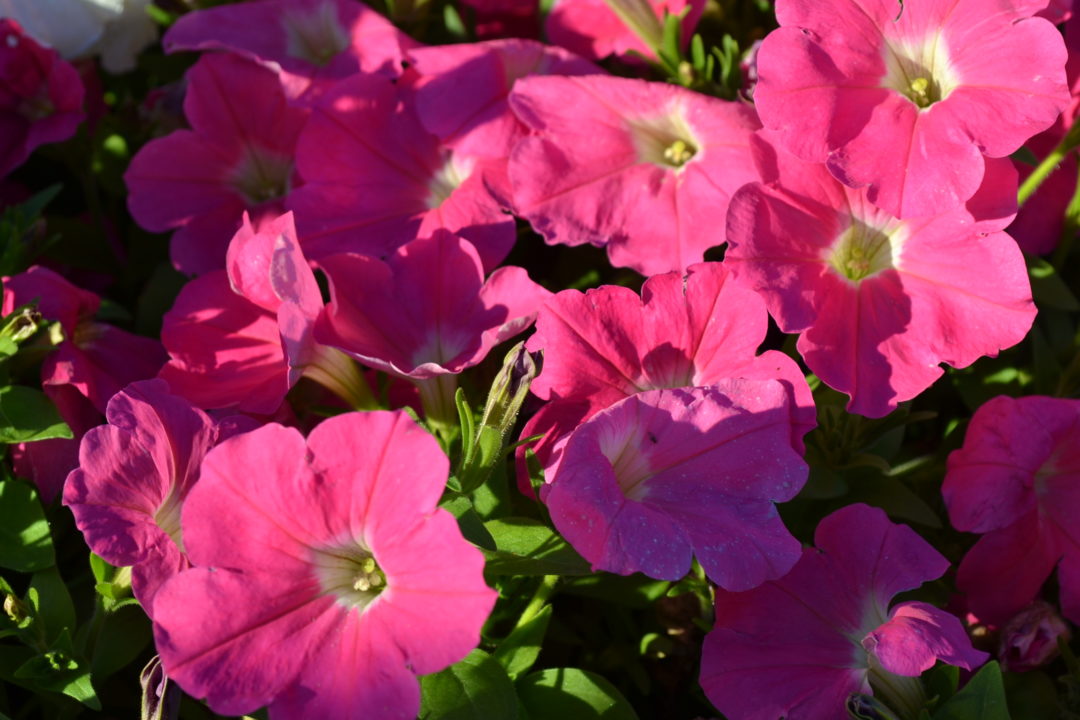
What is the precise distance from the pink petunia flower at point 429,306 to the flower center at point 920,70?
0.45 m

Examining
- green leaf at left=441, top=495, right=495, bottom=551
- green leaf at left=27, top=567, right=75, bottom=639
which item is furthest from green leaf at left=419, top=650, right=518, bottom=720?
green leaf at left=27, top=567, right=75, bottom=639

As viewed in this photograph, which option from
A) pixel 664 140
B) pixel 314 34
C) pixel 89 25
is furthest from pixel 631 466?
pixel 89 25

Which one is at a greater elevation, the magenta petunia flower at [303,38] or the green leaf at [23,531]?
the magenta petunia flower at [303,38]

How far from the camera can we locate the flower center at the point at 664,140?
1.30m

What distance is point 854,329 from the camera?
1146 mm

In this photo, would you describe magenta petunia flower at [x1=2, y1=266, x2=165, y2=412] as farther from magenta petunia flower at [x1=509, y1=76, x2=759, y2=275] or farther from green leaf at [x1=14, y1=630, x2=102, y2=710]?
magenta petunia flower at [x1=509, y1=76, x2=759, y2=275]

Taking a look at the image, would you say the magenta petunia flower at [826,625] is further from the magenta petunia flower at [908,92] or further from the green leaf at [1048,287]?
the green leaf at [1048,287]

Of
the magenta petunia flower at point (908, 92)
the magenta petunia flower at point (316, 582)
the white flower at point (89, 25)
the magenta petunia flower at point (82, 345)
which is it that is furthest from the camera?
the white flower at point (89, 25)

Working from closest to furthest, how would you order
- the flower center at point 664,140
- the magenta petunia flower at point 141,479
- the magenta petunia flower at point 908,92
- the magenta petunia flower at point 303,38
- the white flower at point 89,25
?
the magenta petunia flower at point 141,479 < the magenta petunia flower at point 908,92 < the flower center at point 664,140 < the magenta petunia flower at point 303,38 < the white flower at point 89,25

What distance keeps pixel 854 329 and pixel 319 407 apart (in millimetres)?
590

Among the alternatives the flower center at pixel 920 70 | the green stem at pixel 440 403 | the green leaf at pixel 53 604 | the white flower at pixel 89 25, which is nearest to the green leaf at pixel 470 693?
the green stem at pixel 440 403

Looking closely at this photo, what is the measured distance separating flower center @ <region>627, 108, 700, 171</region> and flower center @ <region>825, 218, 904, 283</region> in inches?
8.0

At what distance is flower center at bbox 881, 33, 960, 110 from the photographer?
3.87ft

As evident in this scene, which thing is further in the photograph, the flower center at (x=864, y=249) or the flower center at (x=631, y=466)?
the flower center at (x=864, y=249)
